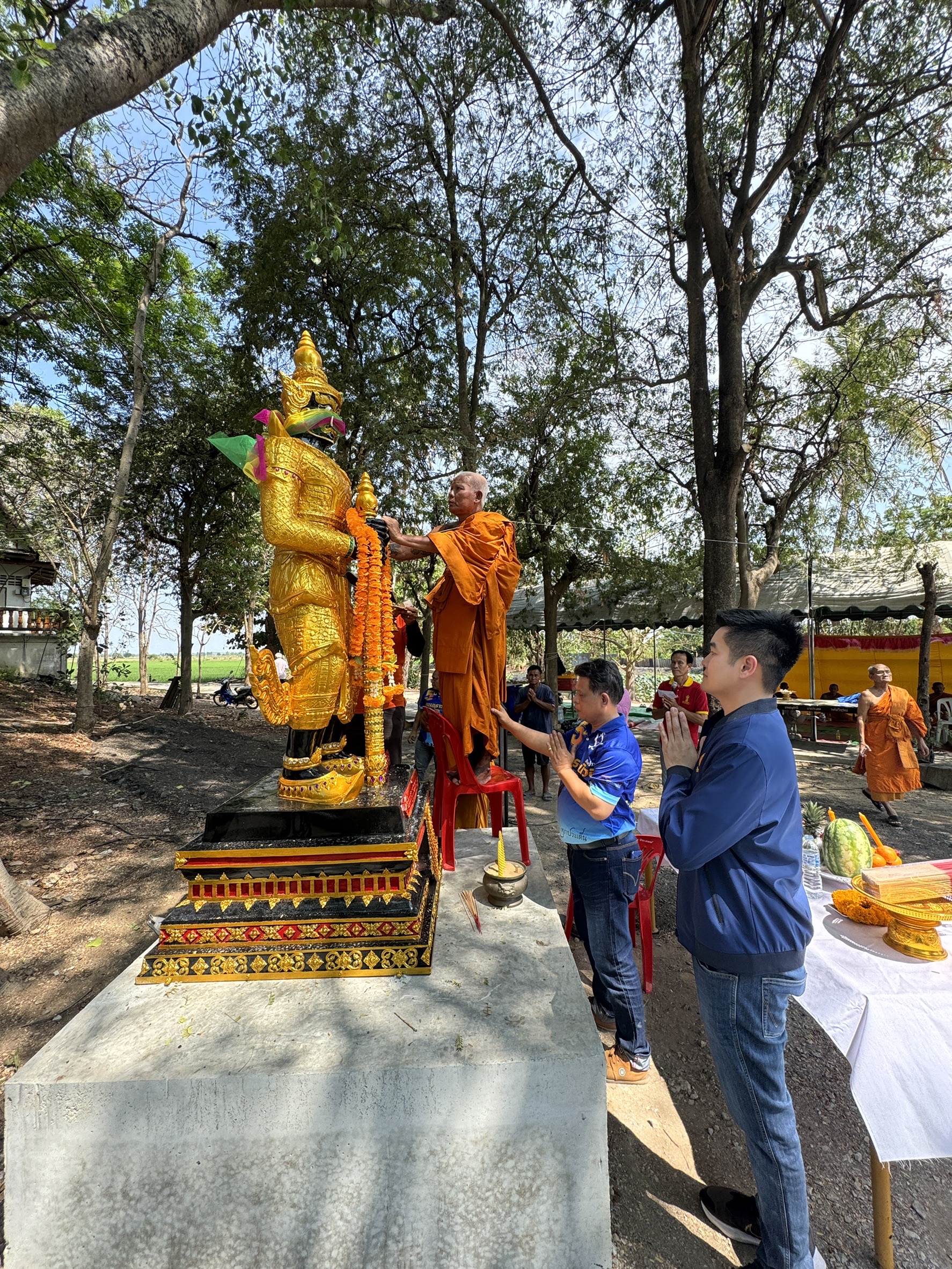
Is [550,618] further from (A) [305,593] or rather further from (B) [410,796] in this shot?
(A) [305,593]

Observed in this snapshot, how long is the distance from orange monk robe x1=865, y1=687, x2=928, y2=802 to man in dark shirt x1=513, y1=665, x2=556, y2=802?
4057 millimetres

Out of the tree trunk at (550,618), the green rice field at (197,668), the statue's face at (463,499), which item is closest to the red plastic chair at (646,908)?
the statue's face at (463,499)

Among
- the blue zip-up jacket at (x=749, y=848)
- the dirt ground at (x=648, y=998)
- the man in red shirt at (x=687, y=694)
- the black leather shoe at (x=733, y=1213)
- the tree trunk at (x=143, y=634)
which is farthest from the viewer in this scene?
the tree trunk at (x=143, y=634)

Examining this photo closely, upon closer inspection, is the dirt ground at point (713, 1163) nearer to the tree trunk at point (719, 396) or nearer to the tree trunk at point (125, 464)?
the tree trunk at point (719, 396)

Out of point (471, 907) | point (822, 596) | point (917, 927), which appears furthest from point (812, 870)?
point (822, 596)

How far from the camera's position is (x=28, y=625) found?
2341 centimetres

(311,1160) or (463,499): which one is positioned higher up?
(463,499)

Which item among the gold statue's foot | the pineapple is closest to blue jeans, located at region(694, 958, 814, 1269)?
the gold statue's foot

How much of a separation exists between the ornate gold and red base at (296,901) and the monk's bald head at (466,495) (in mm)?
1908

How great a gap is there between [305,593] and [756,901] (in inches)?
96.9

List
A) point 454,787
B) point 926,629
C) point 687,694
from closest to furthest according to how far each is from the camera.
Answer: point 454,787, point 687,694, point 926,629

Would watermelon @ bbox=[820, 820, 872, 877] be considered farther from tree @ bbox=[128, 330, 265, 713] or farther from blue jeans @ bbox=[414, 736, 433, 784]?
tree @ bbox=[128, 330, 265, 713]

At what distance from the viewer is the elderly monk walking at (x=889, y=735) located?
7305 millimetres

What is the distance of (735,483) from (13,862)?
9031 mm
